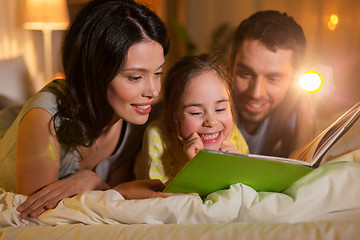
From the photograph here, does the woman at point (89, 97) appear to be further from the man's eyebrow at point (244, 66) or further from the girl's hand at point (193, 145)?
the man's eyebrow at point (244, 66)

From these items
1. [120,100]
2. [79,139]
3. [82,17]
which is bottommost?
[79,139]

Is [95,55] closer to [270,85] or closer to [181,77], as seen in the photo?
[181,77]

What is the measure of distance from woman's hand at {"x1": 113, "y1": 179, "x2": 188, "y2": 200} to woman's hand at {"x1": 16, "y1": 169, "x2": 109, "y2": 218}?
0.11 metres

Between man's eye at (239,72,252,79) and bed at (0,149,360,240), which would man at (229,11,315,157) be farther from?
bed at (0,149,360,240)

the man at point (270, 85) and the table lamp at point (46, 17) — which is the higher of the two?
the table lamp at point (46, 17)

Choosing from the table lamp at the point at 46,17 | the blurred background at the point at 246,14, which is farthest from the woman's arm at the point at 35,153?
the table lamp at the point at 46,17

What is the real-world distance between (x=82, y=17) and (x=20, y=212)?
576 millimetres

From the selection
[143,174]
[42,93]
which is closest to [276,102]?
[143,174]

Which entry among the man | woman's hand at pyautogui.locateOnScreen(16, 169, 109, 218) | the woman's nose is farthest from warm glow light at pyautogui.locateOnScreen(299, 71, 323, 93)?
woman's hand at pyautogui.locateOnScreen(16, 169, 109, 218)

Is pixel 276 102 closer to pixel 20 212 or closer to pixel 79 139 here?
pixel 79 139

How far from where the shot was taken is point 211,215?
93 cm

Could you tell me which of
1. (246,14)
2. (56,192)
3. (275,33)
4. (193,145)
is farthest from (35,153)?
(246,14)

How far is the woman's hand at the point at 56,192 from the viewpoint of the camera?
103 centimetres

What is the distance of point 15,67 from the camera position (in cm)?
262
